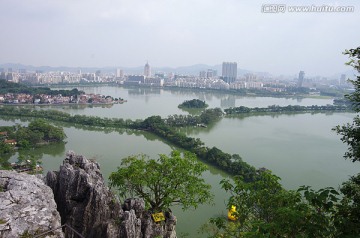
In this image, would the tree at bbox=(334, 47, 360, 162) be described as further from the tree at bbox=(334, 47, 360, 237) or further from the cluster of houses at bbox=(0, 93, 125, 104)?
the cluster of houses at bbox=(0, 93, 125, 104)

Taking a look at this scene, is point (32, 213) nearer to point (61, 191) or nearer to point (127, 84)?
point (61, 191)

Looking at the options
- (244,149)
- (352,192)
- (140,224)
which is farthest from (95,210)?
(244,149)

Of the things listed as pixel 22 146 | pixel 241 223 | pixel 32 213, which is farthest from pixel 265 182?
pixel 22 146

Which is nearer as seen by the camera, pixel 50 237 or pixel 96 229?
pixel 50 237

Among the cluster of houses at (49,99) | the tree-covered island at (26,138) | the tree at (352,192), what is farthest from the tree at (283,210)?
the cluster of houses at (49,99)

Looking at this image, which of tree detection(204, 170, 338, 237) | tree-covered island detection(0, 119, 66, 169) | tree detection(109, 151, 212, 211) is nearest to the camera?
tree detection(204, 170, 338, 237)

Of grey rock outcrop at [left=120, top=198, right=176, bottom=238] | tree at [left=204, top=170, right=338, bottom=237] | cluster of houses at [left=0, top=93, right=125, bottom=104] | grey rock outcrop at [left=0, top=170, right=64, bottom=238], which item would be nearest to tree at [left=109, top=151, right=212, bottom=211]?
grey rock outcrop at [left=120, top=198, right=176, bottom=238]
